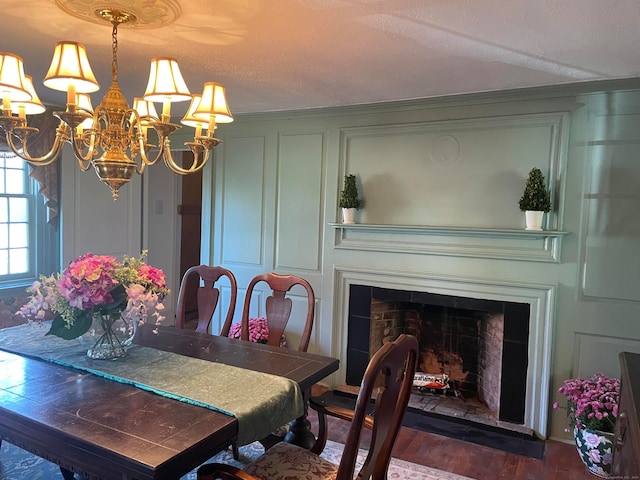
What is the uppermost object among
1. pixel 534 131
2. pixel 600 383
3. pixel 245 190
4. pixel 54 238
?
pixel 534 131

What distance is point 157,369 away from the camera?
194 cm

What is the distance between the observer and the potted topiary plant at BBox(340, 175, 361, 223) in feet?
11.7

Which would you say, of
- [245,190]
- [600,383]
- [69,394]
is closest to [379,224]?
[245,190]

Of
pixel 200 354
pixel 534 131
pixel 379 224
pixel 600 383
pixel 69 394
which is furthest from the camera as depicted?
pixel 379 224

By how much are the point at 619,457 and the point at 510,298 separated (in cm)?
145

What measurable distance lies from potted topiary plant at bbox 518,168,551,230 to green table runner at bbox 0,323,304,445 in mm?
1937

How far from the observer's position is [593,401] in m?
2.62

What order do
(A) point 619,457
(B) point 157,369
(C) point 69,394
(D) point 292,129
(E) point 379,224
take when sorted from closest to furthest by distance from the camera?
1. (C) point 69,394
2. (A) point 619,457
3. (B) point 157,369
4. (E) point 379,224
5. (D) point 292,129

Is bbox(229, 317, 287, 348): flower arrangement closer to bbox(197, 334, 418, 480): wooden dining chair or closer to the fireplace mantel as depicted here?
the fireplace mantel

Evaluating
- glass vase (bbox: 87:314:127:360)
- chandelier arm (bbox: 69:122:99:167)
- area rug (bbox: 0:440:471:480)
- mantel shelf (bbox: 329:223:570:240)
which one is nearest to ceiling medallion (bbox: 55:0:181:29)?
chandelier arm (bbox: 69:122:99:167)

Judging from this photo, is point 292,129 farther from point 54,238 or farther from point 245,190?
point 54,238

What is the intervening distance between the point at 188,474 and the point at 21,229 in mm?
2613

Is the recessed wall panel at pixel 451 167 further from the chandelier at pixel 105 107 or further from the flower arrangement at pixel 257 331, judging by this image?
the chandelier at pixel 105 107

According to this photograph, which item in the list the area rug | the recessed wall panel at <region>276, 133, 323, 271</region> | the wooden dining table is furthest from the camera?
the recessed wall panel at <region>276, 133, 323, 271</region>
